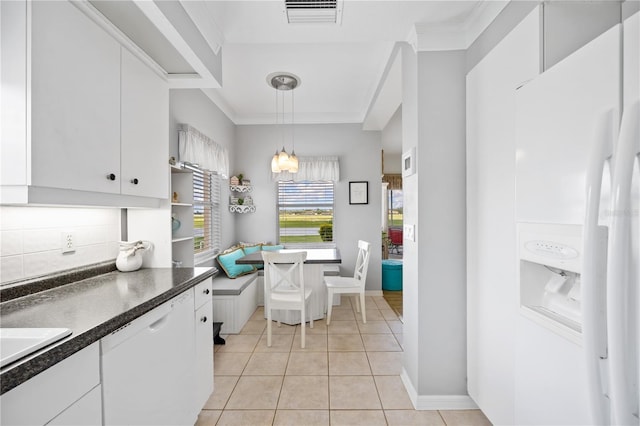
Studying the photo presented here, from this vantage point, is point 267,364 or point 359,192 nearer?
point 267,364

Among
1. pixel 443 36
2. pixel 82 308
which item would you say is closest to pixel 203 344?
pixel 82 308

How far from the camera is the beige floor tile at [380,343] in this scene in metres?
2.76

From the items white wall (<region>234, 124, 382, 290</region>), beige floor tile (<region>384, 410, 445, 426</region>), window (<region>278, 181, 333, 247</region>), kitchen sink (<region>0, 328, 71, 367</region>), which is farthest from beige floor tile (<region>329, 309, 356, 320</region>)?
kitchen sink (<region>0, 328, 71, 367</region>)

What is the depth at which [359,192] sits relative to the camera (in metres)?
4.59

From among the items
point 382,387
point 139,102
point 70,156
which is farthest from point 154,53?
point 382,387

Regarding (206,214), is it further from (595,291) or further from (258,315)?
(595,291)

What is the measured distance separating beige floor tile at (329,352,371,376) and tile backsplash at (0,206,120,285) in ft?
6.23

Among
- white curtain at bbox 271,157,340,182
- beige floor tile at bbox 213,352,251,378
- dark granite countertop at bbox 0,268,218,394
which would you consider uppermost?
white curtain at bbox 271,157,340,182

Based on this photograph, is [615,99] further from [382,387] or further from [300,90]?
[300,90]

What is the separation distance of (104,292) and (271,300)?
64.9 inches

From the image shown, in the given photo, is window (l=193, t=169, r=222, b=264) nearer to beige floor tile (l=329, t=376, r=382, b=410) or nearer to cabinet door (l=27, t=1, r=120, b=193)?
cabinet door (l=27, t=1, r=120, b=193)

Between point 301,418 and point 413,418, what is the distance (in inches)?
28.4

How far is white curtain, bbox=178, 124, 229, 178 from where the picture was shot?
282 cm

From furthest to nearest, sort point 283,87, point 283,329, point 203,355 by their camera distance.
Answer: point 283,87 < point 283,329 < point 203,355
